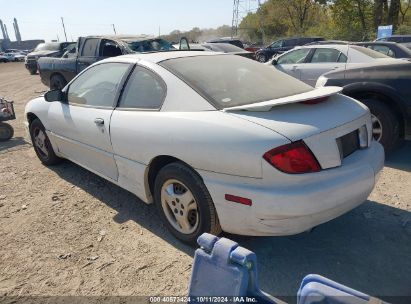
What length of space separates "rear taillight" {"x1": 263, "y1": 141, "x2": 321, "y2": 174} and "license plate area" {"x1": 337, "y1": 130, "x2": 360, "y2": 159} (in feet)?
1.18

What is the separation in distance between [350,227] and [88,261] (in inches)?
87.8

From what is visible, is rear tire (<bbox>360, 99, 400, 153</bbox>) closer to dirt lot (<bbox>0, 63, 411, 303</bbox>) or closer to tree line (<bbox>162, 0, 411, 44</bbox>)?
dirt lot (<bbox>0, 63, 411, 303</bbox>)

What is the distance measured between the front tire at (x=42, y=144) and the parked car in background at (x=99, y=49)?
386cm

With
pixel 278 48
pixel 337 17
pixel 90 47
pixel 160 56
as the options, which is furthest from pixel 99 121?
pixel 337 17

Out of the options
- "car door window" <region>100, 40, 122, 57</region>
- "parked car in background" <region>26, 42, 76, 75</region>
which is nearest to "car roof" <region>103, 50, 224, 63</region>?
"car door window" <region>100, 40, 122, 57</region>

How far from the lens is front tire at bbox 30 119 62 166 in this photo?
16.1 ft

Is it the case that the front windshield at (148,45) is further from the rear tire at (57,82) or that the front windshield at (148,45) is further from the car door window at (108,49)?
the rear tire at (57,82)

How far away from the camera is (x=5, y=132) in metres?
6.75

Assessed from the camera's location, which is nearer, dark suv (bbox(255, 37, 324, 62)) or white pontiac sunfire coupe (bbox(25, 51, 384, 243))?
white pontiac sunfire coupe (bbox(25, 51, 384, 243))

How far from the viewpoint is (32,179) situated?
482 centimetres

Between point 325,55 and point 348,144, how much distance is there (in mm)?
5883

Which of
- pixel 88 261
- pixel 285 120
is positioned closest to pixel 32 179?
pixel 88 261

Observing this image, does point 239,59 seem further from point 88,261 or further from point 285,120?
point 88,261

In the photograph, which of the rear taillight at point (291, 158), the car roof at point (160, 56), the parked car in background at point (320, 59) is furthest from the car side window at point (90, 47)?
the rear taillight at point (291, 158)
